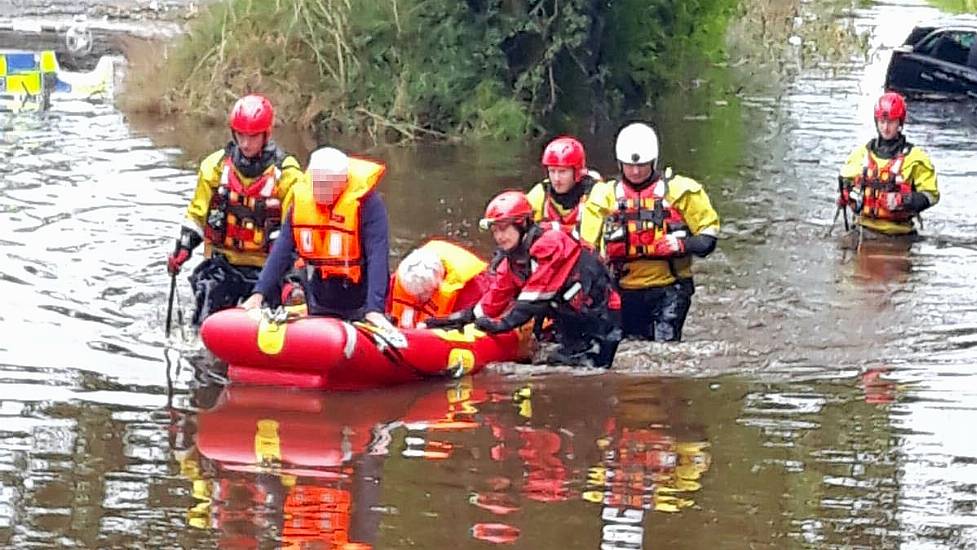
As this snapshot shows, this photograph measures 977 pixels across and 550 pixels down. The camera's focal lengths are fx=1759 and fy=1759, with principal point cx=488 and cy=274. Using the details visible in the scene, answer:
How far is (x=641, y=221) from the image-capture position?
10047 millimetres

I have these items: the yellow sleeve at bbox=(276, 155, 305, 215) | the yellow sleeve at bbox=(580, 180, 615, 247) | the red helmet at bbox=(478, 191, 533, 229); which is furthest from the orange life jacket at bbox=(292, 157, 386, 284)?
the yellow sleeve at bbox=(580, 180, 615, 247)

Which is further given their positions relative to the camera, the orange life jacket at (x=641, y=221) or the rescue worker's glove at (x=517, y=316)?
the orange life jacket at (x=641, y=221)

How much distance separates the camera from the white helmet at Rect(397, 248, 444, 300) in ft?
33.0

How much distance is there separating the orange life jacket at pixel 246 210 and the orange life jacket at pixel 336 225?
51 cm

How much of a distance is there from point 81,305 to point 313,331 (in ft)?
11.3

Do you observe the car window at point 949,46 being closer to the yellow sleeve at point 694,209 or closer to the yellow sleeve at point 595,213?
the yellow sleeve at point 694,209

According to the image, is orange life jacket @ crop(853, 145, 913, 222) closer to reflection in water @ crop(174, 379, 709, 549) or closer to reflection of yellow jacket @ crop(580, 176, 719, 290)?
reflection of yellow jacket @ crop(580, 176, 719, 290)

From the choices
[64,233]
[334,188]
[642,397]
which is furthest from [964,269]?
[64,233]

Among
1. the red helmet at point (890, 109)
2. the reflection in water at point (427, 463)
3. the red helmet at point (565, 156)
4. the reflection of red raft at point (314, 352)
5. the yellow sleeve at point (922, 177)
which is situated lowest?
the reflection in water at point (427, 463)

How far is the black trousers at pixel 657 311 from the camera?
10367 mm

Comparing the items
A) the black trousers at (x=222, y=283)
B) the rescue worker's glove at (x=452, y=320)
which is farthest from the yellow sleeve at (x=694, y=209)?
the black trousers at (x=222, y=283)

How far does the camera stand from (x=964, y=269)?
13688 mm

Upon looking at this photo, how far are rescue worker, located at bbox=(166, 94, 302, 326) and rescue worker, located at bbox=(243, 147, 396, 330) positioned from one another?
1.60 feet

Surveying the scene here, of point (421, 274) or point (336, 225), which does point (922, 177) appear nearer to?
point (421, 274)
